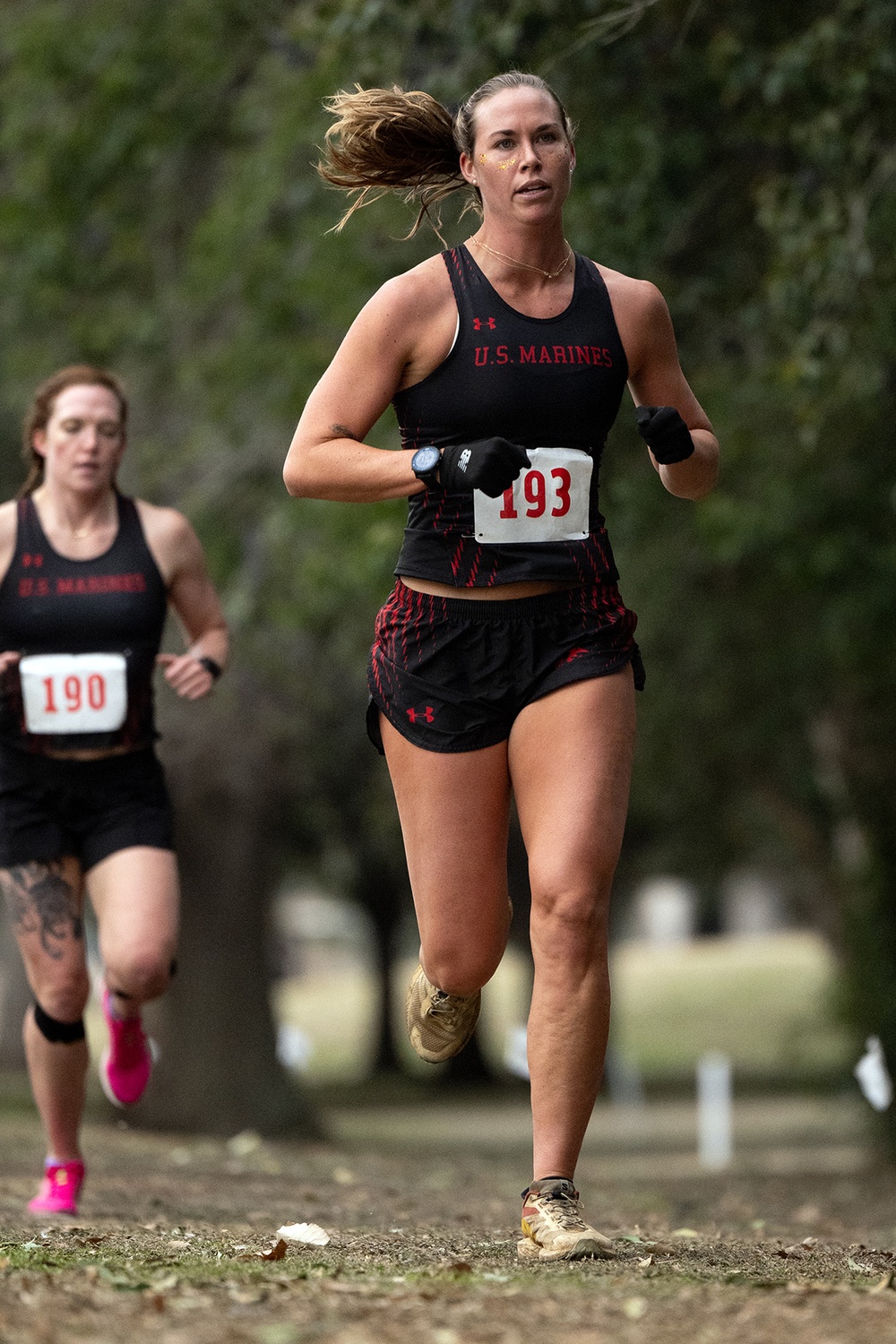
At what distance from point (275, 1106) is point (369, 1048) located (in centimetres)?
2037

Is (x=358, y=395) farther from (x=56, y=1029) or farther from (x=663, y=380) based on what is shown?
(x=56, y=1029)

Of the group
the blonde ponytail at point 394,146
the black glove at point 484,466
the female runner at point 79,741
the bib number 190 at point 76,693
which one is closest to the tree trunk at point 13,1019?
the female runner at point 79,741

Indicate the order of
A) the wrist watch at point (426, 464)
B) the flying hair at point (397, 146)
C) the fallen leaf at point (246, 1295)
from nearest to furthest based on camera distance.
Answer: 1. the fallen leaf at point (246, 1295)
2. the wrist watch at point (426, 464)
3. the flying hair at point (397, 146)

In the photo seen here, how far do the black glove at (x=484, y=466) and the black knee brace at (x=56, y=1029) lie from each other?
99.8 inches

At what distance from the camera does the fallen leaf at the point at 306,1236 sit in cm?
472

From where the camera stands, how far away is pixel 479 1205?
25.0 feet

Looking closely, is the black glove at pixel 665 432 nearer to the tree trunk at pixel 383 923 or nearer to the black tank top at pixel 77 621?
the black tank top at pixel 77 621

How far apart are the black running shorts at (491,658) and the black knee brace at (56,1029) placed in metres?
2.02

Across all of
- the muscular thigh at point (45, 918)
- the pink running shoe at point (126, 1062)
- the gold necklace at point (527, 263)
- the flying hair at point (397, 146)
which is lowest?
the pink running shoe at point (126, 1062)

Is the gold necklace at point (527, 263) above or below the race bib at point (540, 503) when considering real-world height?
above

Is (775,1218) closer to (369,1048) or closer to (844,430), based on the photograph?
(844,430)

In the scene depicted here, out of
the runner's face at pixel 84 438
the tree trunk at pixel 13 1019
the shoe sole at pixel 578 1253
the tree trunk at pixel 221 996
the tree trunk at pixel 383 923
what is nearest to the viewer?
the shoe sole at pixel 578 1253

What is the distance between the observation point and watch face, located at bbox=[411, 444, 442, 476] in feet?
14.3

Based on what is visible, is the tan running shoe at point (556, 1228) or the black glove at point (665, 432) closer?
the tan running shoe at point (556, 1228)
